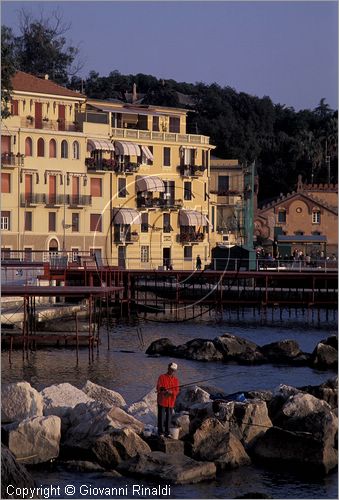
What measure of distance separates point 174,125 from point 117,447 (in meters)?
61.2

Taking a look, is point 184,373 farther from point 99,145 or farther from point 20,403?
point 99,145

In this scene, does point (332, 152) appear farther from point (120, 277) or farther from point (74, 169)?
point (120, 277)

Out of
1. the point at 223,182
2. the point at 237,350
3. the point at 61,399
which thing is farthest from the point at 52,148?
the point at 61,399

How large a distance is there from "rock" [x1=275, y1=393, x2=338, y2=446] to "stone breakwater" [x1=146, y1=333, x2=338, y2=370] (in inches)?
540

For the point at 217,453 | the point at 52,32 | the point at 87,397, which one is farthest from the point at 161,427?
the point at 52,32

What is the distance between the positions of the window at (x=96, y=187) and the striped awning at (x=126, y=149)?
2.00 metres

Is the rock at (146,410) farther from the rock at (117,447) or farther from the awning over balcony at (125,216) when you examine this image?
the awning over balcony at (125,216)

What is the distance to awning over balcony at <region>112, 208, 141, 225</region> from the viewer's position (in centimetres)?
7706

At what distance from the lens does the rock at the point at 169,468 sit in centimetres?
2202

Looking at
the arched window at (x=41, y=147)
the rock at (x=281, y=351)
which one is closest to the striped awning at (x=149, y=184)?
the arched window at (x=41, y=147)

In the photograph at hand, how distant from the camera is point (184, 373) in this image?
37.6 meters

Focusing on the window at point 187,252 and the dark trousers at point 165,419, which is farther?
the window at point 187,252

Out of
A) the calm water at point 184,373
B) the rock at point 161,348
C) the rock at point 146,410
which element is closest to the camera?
the calm water at point 184,373

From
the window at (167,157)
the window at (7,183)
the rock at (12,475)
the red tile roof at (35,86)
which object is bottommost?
the rock at (12,475)
